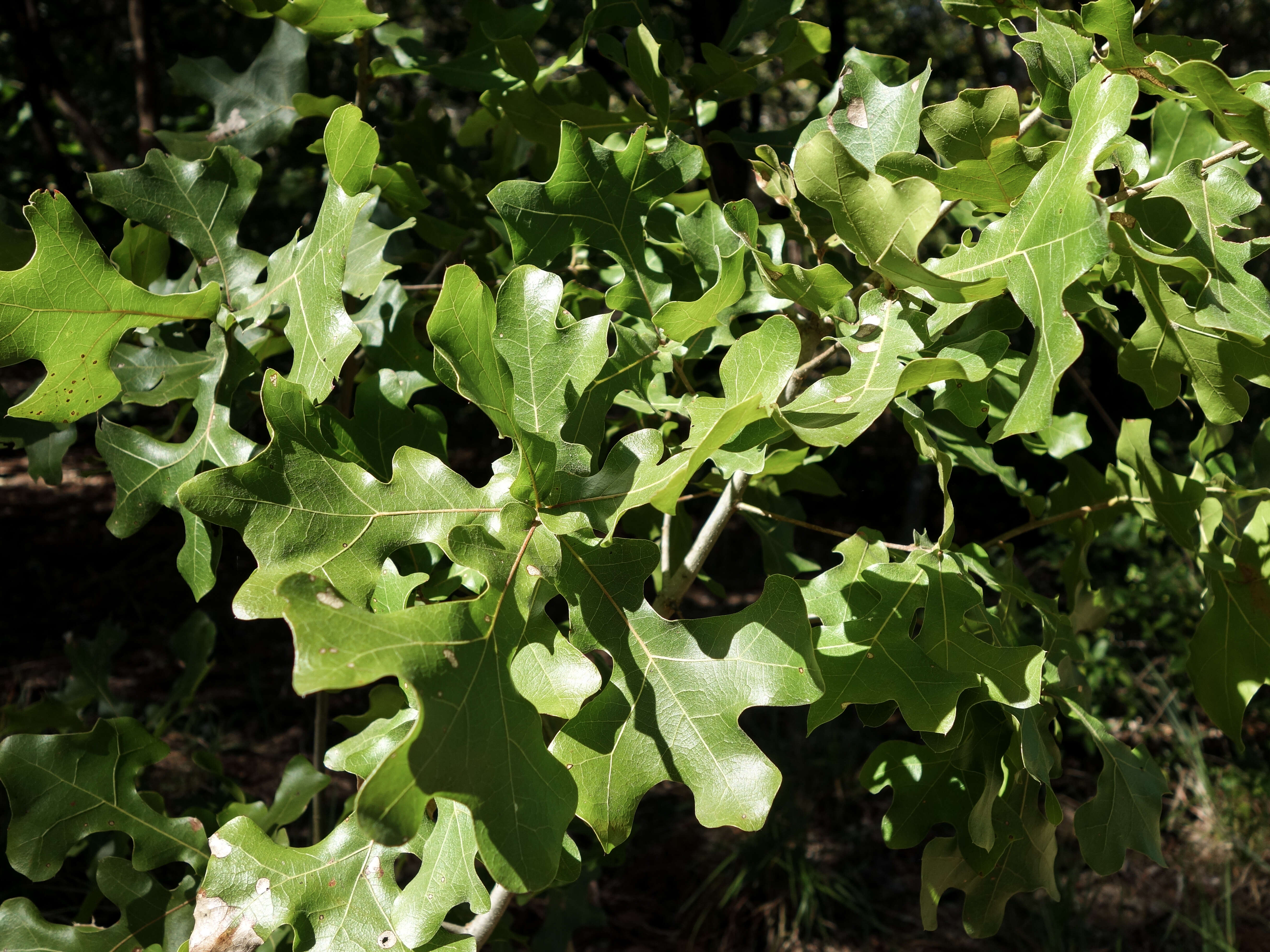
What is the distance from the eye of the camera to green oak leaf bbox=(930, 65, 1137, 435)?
673 mm

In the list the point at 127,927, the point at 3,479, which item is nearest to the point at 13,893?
the point at 127,927

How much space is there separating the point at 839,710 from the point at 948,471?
0.25 meters

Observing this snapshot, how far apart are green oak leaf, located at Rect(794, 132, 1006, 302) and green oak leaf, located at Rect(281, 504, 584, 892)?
34 centimetres

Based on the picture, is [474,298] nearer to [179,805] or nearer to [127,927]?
[127,927]

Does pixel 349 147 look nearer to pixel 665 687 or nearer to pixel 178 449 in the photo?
pixel 178 449

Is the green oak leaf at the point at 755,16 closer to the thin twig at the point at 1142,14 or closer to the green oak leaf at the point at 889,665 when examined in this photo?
the thin twig at the point at 1142,14

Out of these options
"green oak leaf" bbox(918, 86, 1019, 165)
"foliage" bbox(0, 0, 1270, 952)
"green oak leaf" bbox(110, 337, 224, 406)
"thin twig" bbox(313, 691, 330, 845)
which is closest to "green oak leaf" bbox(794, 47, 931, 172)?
"foliage" bbox(0, 0, 1270, 952)

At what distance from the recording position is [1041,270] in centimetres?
71

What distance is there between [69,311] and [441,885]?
65 cm

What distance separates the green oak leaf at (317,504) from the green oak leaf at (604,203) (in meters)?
0.30

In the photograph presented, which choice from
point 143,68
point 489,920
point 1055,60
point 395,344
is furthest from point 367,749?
point 143,68

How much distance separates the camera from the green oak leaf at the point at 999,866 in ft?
3.21

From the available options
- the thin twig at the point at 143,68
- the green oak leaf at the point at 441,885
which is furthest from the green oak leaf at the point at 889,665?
the thin twig at the point at 143,68

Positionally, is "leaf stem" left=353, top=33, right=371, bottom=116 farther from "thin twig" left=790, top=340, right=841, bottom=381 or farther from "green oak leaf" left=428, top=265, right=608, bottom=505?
"thin twig" left=790, top=340, right=841, bottom=381
